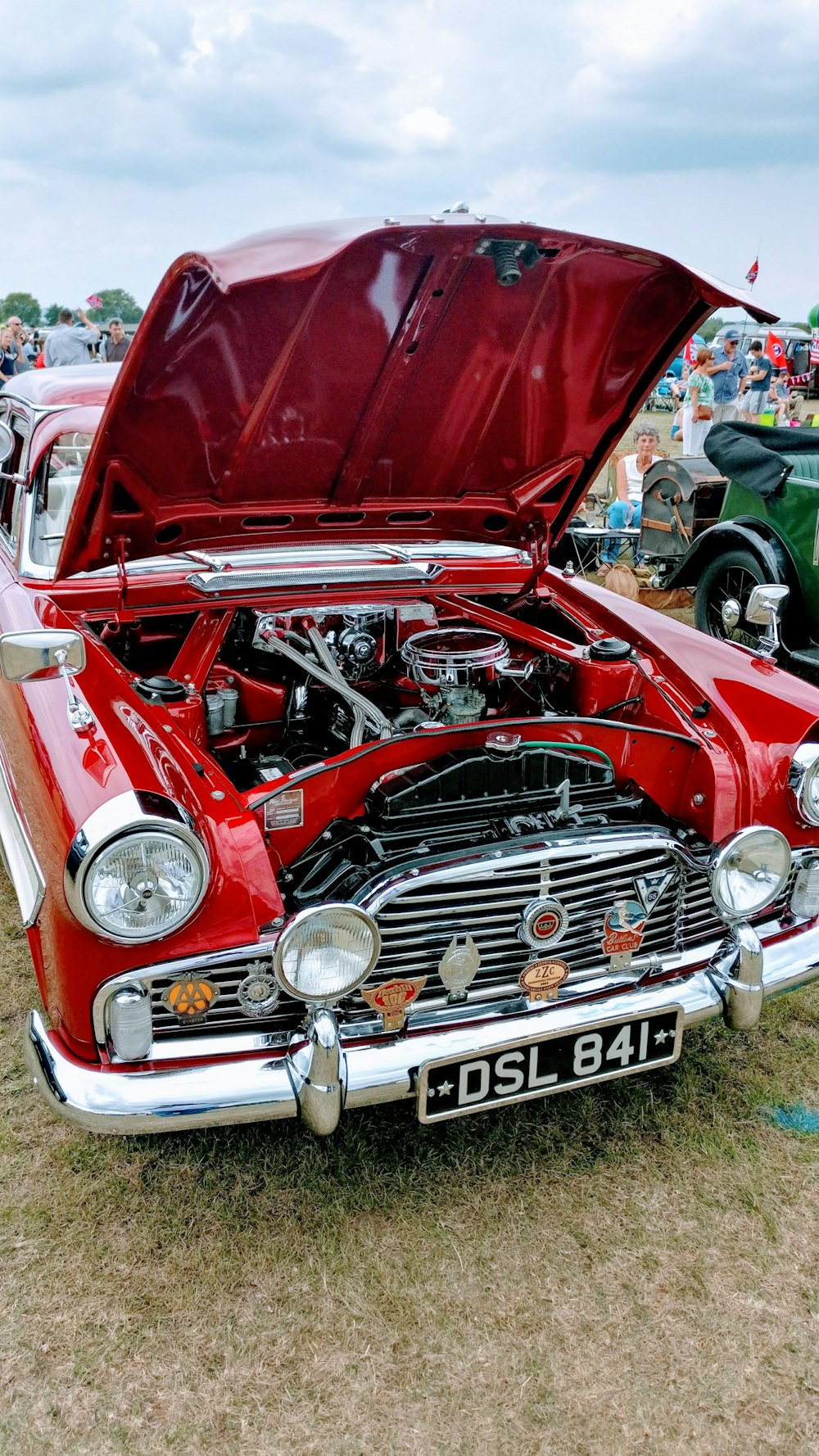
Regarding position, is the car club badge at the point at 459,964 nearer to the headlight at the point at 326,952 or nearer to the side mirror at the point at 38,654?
the headlight at the point at 326,952

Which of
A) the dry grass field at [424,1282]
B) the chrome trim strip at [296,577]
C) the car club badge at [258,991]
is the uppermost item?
the chrome trim strip at [296,577]

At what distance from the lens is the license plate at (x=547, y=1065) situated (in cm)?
198

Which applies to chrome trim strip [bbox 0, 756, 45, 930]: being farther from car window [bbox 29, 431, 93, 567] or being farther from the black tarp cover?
the black tarp cover

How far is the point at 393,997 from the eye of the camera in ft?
6.57

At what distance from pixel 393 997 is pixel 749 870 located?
879mm

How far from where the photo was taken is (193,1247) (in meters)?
2.05

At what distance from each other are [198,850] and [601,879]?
888mm

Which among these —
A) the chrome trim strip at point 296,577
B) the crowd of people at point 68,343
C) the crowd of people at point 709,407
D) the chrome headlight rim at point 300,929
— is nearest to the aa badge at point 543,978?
the chrome headlight rim at point 300,929

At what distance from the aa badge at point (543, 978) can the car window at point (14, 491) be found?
2084mm

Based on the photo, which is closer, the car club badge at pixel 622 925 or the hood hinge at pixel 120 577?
the car club badge at pixel 622 925

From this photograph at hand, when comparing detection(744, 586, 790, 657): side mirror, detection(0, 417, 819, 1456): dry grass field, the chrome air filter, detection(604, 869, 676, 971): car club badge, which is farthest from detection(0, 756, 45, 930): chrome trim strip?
detection(744, 586, 790, 657): side mirror

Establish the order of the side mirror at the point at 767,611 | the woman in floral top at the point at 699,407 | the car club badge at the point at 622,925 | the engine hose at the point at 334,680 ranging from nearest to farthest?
the car club badge at the point at 622,925
the engine hose at the point at 334,680
the side mirror at the point at 767,611
the woman in floral top at the point at 699,407

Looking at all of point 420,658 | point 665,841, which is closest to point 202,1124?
point 665,841

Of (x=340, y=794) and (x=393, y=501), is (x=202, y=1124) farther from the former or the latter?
(x=393, y=501)
